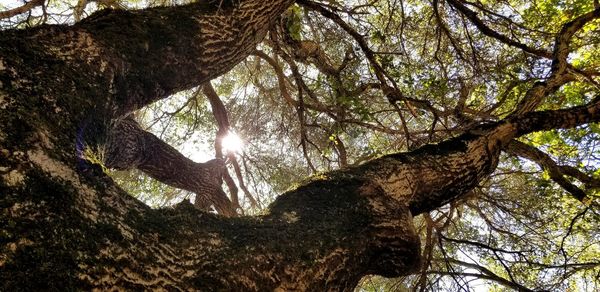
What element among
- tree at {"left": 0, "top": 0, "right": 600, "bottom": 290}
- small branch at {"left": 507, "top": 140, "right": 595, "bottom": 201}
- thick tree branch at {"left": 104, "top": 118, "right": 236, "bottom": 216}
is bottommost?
tree at {"left": 0, "top": 0, "right": 600, "bottom": 290}

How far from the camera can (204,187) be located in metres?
4.73

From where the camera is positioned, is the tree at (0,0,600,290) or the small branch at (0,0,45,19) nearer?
the tree at (0,0,600,290)

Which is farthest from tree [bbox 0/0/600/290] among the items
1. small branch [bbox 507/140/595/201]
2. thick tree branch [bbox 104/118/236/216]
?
thick tree branch [bbox 104/118/236/216]

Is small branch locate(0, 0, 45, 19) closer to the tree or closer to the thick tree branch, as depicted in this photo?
the thick tree branch

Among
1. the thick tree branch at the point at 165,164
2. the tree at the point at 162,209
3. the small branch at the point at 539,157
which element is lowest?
the tree at the point at 162,209

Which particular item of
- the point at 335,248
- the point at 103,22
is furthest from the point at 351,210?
the point at 103,22

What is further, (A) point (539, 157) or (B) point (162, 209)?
(A) point (539, 157)

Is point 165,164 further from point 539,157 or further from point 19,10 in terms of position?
point 539,157

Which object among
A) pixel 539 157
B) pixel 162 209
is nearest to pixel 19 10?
pixel 162 209

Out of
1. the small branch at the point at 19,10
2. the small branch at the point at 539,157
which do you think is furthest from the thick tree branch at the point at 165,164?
the small branch at the point at 539,157

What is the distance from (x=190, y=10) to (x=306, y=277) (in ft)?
5.45

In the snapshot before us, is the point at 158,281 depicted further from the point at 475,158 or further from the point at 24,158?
the point at 475,158

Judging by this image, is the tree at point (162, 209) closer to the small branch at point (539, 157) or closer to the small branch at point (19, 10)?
the small branch at point (539, 157)

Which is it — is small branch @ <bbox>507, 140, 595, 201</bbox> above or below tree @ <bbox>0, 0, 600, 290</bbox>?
above
